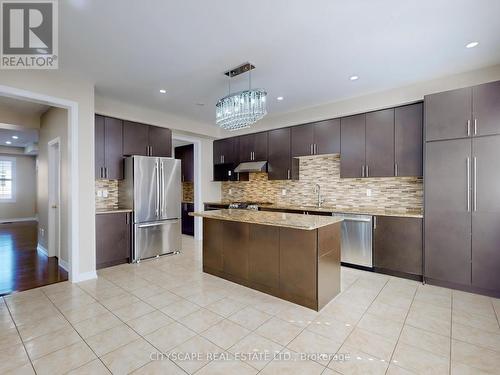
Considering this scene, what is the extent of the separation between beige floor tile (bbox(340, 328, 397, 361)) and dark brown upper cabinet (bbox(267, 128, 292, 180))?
10.2ft

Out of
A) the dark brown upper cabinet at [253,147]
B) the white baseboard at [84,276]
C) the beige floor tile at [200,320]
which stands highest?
the dark brown upper cabinet at [253,147]

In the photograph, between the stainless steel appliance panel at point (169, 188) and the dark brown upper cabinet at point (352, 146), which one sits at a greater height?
the dark brown upper cabinet at point (352, 146)

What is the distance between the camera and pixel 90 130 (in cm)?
355

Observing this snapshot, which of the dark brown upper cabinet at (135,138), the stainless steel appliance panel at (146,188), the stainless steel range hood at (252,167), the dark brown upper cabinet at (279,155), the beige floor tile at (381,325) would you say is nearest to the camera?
the beige floor tile at (381,325)

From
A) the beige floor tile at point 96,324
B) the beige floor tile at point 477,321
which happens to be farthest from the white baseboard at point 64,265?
the beige floor tile at point 477,321

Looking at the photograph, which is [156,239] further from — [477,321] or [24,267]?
[477,321]

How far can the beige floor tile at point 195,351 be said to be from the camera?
1.81m

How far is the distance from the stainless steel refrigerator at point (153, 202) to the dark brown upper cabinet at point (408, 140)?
12.5 feet

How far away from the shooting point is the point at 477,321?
2.37 metres

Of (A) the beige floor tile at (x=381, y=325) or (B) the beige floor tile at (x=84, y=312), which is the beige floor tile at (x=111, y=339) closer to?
(B) the beige floor tile at (x=84, y=312)

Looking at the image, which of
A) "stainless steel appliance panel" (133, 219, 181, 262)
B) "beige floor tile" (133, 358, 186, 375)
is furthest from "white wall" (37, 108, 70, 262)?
"beige floor tile" (133, 358, 186, 375)

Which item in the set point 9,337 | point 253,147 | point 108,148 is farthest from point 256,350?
point 253,147

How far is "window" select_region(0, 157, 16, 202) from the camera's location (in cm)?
880

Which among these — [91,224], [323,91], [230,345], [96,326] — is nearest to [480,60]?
[323,91]
